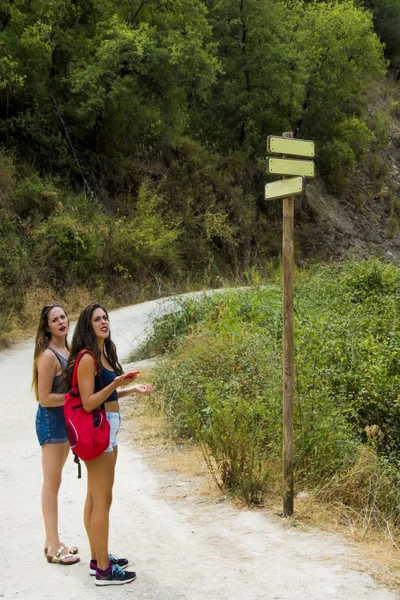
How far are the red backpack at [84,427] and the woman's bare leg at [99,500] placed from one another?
3.8 inches

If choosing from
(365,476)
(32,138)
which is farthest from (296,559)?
(32,138)

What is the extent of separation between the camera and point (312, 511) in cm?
504

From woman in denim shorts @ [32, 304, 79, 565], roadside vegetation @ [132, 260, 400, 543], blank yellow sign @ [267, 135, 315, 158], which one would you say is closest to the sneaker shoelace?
woman in denim shorts @ [32, 304, 79, 565]

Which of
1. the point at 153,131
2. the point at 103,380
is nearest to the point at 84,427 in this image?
the point at 103,380

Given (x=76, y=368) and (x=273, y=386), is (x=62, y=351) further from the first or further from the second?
(x=273, y=386)

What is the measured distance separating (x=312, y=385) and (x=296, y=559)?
2488 mm

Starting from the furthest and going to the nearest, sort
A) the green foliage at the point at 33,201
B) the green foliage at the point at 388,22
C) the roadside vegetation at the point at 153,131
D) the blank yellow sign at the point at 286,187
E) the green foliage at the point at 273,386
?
the green foliage at the point at 388,22, the roadside vegetation at the point at 153,131, the green foliage at the point at 33,201, the green foliage at the point at 273,386, the blank yellow sign at the point at 286,187

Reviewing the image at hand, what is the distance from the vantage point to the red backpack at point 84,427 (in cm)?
373

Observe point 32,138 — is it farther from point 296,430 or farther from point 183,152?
point 296,430

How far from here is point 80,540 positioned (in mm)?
4715

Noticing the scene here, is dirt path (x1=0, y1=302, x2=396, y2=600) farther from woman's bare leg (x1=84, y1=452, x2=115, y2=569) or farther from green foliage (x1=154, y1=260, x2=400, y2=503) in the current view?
green foliage (x1=154, y1=260, x2=400, y2=503)

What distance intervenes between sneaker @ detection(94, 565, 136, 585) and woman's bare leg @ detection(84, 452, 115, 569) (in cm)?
4

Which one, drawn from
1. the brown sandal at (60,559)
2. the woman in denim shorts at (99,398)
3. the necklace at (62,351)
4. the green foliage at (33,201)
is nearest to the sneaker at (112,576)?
the woman in denim shorts at (99,398)

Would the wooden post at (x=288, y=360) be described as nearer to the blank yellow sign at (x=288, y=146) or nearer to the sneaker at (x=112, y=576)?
the blank yellow sign at (x=288, y=146)
